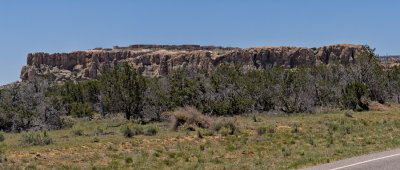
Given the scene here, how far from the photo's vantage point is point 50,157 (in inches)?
522

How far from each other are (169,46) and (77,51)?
43.8 m

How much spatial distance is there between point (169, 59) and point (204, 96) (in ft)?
335

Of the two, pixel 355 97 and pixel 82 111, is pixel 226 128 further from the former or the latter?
pixel 82 111

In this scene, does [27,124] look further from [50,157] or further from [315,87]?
[315,87]

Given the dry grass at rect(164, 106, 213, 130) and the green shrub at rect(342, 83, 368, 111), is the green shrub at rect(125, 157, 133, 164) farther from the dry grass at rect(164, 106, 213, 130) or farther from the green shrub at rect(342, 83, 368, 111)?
the green shrub at rect(342, 83, 368, 111)

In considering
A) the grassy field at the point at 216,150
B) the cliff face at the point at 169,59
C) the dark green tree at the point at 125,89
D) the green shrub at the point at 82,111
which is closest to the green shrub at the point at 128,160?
the grassy field at the point at 216,150

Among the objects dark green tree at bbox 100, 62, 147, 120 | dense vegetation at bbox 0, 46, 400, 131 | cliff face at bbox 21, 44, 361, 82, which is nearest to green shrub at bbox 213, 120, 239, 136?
dense vegetation at bbox 0, 46, 400, 131

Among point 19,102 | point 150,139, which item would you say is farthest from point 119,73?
point 150,139

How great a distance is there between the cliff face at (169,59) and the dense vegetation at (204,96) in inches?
2888

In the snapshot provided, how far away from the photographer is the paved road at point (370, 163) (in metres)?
9.22

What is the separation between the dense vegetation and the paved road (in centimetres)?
2179

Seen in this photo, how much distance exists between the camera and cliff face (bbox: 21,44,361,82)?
123m

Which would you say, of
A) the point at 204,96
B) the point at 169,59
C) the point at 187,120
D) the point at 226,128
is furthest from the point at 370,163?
the point at 169,59

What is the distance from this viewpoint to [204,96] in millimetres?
34500
